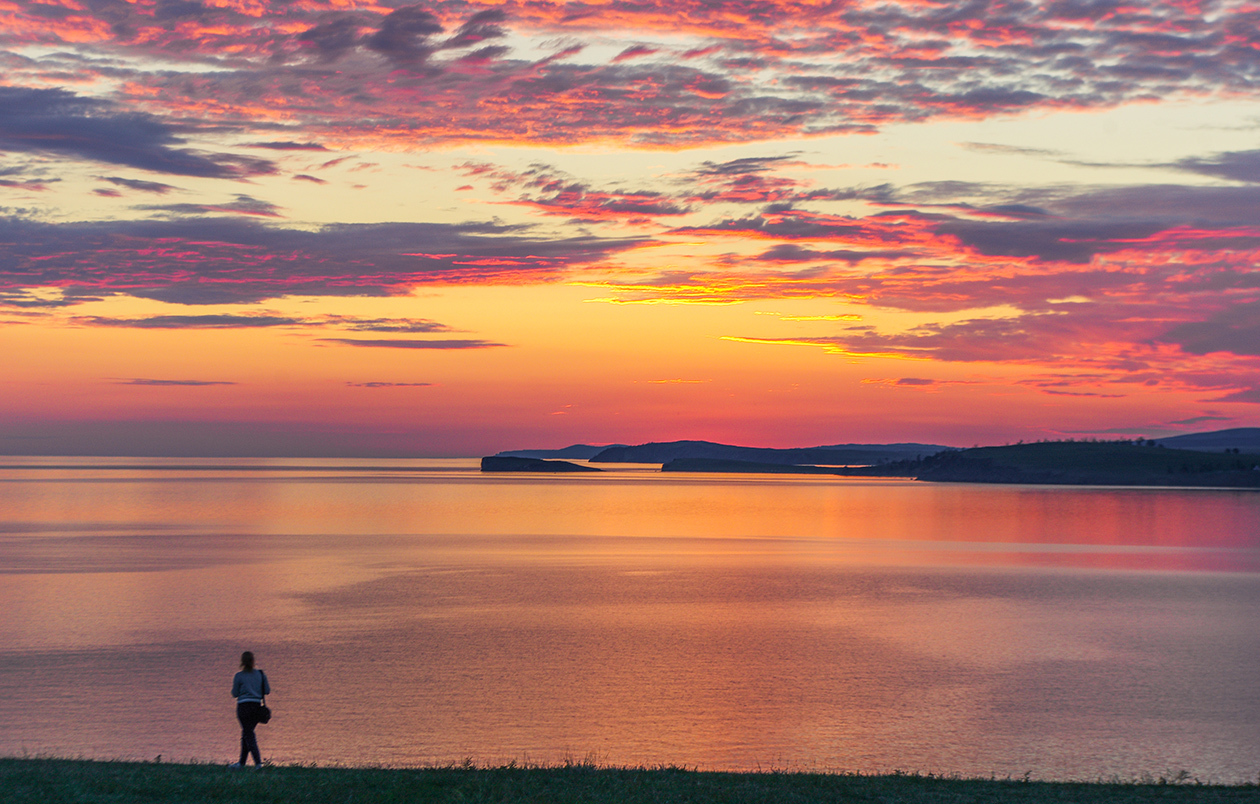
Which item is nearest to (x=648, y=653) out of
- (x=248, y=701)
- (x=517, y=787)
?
(x=248, y=701)

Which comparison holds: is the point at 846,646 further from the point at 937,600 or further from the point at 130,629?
the point at 130,629

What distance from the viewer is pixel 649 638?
31594 millimetres

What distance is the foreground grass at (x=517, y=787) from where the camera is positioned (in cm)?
1447

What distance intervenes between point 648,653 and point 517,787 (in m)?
14.4

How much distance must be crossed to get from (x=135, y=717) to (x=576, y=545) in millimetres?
46048

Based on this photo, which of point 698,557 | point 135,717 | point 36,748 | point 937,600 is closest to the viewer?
point 36,748

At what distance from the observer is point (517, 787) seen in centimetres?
1502

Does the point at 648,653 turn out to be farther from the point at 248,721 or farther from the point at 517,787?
the point at 517,787

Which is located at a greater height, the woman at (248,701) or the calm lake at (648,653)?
the woman at (248,701)

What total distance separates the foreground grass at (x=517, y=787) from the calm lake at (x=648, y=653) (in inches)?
116

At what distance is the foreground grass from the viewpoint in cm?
1447

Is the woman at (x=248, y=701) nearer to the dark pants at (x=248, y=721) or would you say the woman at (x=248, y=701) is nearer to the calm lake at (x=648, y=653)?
the dark pants at (x=248, y=721)

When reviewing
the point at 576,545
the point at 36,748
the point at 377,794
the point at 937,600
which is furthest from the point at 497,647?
the point at 576,545

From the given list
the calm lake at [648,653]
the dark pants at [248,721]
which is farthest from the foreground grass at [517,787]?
the calm lake at [648,653]
